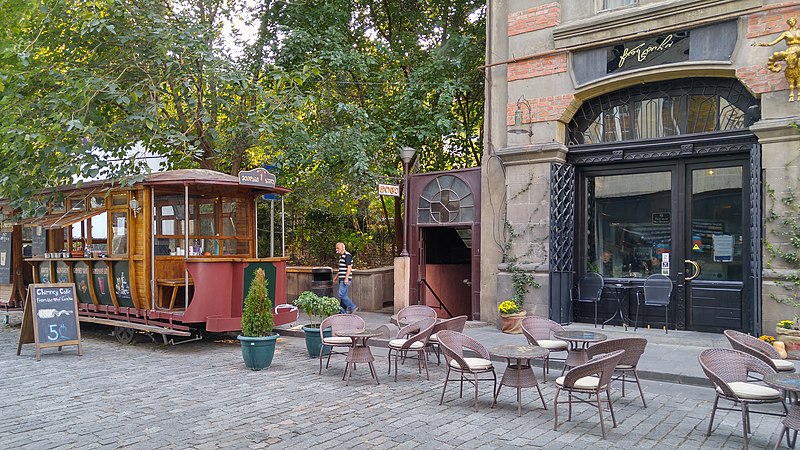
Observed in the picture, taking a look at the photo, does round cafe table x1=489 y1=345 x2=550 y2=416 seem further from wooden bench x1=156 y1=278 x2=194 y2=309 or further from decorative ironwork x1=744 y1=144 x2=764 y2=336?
wooden bench x1=156 y1=278 x2=194 y2=309

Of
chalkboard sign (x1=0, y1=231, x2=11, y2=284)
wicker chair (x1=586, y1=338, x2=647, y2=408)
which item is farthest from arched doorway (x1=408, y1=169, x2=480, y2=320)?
chalkboard sign (x1=0, y1=231, x2=11, y2=284)

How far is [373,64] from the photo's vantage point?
16.5 m

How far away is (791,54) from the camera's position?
31.3ft

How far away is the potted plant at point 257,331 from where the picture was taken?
907 centimetres

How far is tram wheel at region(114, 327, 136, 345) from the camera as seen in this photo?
38.8 ft

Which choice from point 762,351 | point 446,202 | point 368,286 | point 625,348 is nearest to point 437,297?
point 446,202

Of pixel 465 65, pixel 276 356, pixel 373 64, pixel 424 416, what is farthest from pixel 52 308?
pixel 465 65

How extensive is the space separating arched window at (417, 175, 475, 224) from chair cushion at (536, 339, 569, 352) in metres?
5.30

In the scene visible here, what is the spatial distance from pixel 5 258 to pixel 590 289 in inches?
547

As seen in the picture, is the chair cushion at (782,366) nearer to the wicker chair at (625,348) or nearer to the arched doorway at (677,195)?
the wicker chair at (625,348)

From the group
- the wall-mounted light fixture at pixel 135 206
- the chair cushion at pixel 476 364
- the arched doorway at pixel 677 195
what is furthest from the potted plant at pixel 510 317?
the wall-mounted light fixture at pixel 135 206

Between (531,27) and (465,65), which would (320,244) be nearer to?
(465,65)

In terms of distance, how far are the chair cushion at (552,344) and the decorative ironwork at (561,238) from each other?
3.43m

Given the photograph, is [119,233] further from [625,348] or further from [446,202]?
[625,348]
